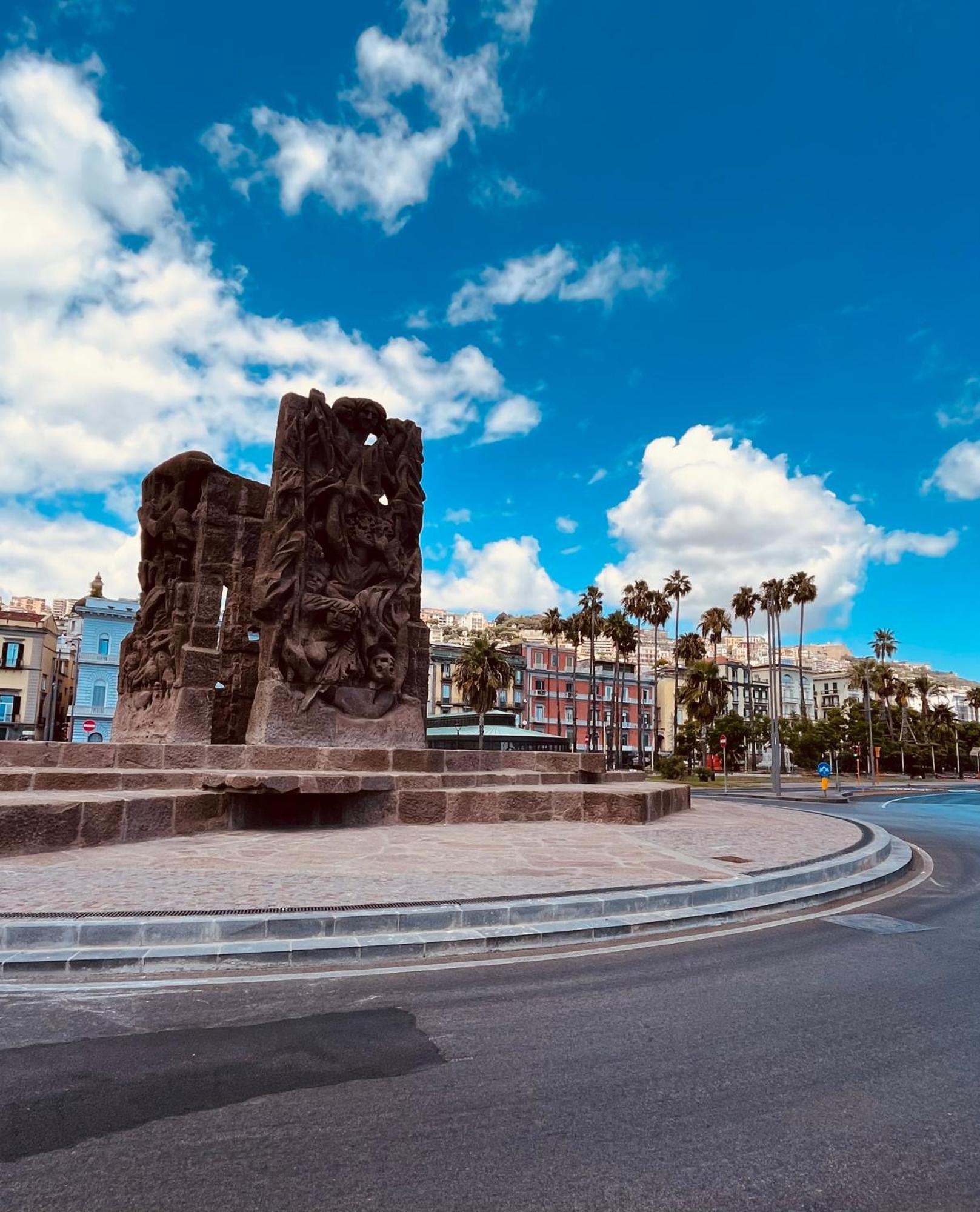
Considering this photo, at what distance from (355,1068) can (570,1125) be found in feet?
3.54

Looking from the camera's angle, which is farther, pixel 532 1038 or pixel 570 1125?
pixel 532 1038

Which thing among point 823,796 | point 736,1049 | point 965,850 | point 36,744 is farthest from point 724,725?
point 736,1049

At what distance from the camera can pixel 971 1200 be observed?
111 inches

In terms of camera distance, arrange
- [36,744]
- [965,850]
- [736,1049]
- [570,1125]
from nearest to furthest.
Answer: [570,1125], [736,1049], [36,744], [965,850]

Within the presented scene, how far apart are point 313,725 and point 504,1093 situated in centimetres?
1102

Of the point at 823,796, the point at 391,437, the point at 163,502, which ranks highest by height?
the point at 391,437

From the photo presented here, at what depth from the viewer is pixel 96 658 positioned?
53469 mm

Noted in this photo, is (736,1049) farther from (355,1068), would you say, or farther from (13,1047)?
(13,1047)

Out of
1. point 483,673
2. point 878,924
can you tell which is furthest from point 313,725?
point 483,673

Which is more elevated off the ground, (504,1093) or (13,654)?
(13,654)

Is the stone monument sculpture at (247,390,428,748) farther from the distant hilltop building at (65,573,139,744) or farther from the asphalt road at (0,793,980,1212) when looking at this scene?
the distant hilltop building at (65,573,139,744)

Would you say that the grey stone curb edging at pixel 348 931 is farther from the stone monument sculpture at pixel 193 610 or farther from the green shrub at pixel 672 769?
the green shrub at pixel 672 769

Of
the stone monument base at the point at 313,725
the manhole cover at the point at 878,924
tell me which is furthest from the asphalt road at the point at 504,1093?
the stone monument base at the point at 313,725

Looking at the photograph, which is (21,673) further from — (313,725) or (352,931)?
(352,931)
